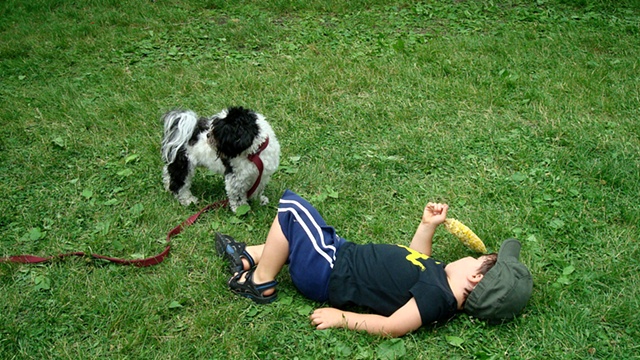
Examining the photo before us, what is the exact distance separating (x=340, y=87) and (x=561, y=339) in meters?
3.27

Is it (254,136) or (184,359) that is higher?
(254,136)

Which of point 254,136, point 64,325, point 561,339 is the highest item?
point 254,136

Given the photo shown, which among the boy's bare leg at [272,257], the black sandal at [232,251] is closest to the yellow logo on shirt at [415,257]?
the boy's bare leg at [272,257]

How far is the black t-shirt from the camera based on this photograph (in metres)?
2.74

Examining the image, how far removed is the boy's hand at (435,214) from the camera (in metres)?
3.19

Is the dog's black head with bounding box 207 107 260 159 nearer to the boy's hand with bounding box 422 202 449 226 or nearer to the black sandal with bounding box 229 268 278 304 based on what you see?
the black sandal with bounding box 229 268 278 304

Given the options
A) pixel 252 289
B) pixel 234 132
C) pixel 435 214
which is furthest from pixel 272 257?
pixel 435 214

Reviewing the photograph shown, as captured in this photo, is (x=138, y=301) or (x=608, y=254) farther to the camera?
(x=608, y=254)

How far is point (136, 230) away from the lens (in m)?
3.62

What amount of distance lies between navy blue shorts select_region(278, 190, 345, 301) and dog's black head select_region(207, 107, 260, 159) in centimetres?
65

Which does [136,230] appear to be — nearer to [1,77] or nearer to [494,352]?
[494,352]

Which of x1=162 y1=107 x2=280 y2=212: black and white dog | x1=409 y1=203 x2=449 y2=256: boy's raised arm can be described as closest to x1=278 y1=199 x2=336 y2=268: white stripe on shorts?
x1=409 y1=203 x2=449 y2=256: boy's raised arm

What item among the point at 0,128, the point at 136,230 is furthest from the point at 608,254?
the point at 0,128

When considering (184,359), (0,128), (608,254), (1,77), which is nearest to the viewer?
(184,359)
